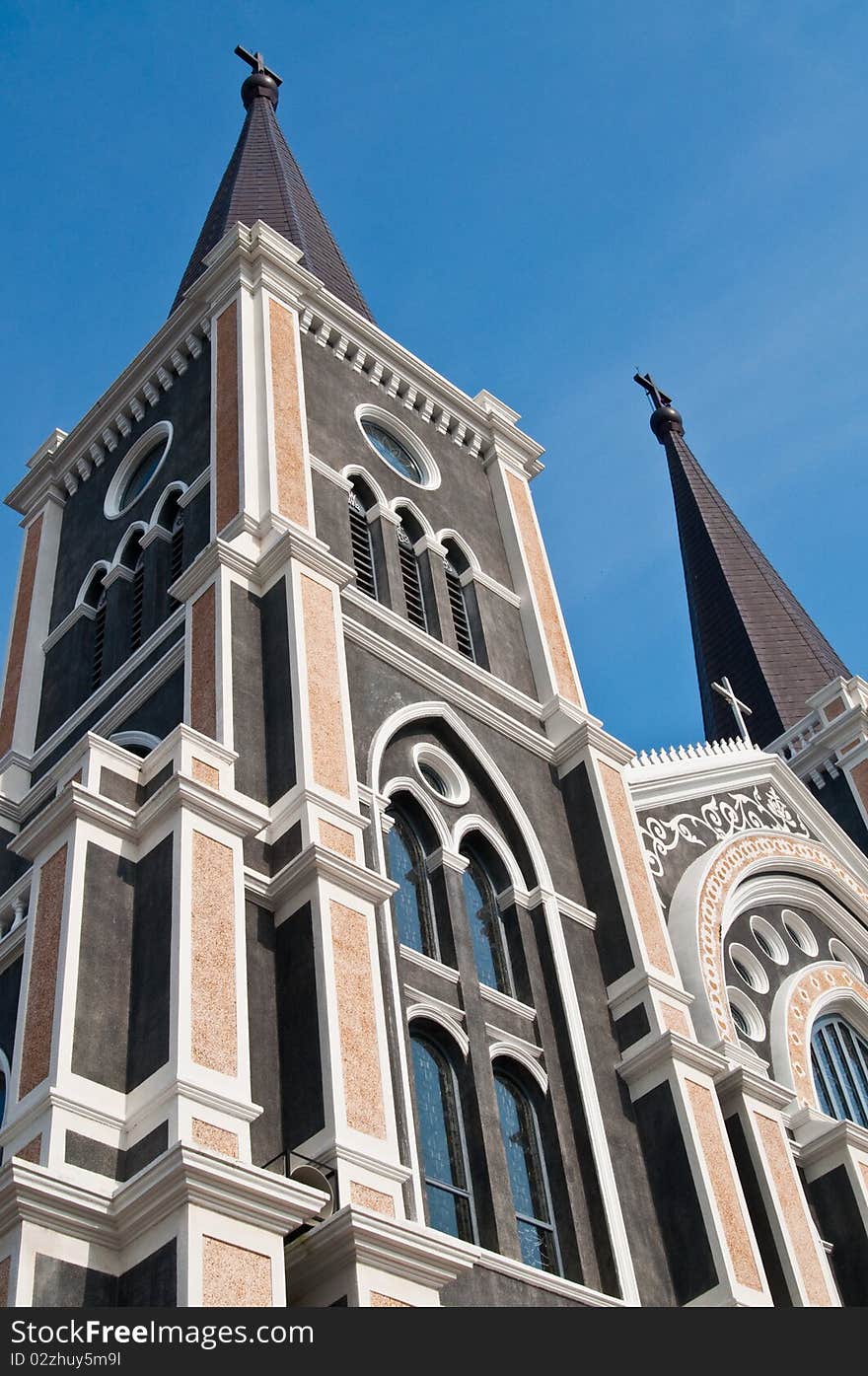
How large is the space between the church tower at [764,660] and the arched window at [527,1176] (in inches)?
457

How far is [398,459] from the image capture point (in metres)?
22.1

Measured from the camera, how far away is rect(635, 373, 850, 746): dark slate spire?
1228 inches

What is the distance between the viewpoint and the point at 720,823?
69.9 feet

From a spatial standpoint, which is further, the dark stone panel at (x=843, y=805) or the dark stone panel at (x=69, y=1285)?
the dark stone panel at (x=843, y=805)

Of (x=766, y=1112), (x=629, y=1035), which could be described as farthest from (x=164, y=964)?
(x=766, y=1112)

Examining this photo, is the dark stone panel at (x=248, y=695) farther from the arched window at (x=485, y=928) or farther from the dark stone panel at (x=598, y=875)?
the dark stone panel at (x=598, y=875)

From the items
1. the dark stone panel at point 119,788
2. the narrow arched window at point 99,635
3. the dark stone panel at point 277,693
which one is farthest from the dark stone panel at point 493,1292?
the narrow arched window at point 99,635

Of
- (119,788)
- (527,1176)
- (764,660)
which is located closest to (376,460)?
(119,788)

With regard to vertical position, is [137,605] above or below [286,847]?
above

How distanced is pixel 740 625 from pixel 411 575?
14108 mm

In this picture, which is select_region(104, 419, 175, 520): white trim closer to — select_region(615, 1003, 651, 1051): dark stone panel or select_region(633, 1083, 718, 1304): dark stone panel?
select_region(615, 1003, 651, 1051): dark stone panel

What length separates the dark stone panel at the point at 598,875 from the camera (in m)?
17.2

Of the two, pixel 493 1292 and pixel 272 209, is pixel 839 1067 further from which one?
pixel 272 209

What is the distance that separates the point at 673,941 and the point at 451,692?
11.4 feet
